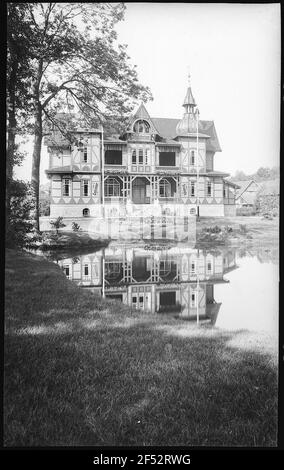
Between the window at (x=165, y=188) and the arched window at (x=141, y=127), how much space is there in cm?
46

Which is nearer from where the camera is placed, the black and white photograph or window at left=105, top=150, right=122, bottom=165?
the black and white photograph

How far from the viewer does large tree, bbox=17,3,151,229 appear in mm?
2812

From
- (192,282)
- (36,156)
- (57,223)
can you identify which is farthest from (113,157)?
(192,282)

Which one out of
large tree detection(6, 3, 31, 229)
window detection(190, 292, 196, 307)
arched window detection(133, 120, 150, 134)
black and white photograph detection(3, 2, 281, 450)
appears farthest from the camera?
arched window detection(133, 120, 150, 134)

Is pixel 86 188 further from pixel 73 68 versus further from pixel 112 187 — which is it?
pixel 73 68

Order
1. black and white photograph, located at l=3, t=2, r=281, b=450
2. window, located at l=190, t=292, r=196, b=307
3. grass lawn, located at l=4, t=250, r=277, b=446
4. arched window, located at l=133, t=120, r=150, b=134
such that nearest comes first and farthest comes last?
grass lawn, located at l=4, t=250, r=277, b=446, black and white photograph, located at l=3, t=2, r=281, b=450, window, located at l=190, t=292, r=196, b=307, arched window, located at l=133, t=120, r=150, b=134

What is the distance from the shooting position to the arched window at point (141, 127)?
2965 mm

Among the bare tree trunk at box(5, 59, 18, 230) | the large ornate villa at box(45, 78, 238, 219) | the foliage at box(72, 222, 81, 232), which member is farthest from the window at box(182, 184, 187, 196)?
the bare tree trunk at box(5, 59, 18, 230)

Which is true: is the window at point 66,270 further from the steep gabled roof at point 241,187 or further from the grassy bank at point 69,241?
the steep gabled roof at point 241,187

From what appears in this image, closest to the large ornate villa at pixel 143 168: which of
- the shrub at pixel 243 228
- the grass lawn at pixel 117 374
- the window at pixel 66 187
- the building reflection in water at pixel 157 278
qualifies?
the window at pixel 66 187

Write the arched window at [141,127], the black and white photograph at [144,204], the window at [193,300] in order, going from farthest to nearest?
the arched window at [141,127] → the window at [193,300] → the black and white photograph at [144,204]

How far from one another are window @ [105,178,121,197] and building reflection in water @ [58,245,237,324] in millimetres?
499

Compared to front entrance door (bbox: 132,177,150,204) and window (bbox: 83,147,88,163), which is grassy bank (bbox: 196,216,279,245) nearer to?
front entrance door (bbox: 132,177,150,204)
